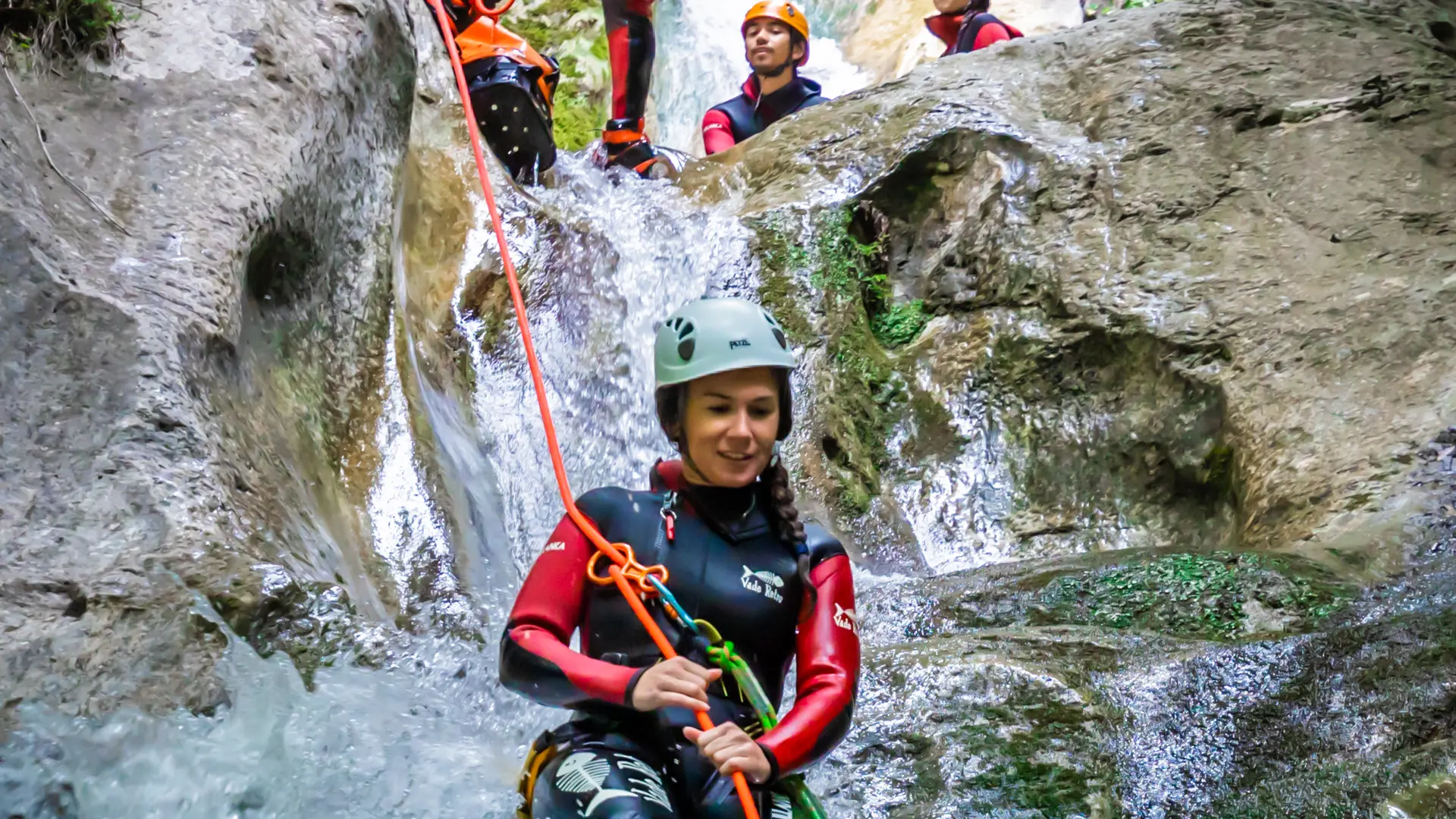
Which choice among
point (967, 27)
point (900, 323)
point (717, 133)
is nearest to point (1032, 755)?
point (900, 323)

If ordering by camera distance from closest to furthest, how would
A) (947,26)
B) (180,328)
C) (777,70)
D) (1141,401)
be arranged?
(180,328) → (1141,401) → (777,70) → (947,26)

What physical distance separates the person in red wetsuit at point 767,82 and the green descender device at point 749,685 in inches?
269

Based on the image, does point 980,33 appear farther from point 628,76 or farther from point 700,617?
point 700,617

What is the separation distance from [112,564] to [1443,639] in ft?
9.63

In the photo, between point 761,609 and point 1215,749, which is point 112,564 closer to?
point 761,609

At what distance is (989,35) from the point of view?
838 centimetres

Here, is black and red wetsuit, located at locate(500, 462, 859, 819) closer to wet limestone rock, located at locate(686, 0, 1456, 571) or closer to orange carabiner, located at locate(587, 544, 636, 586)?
orange carabiner, located at locate(587, 544, 636, 586)

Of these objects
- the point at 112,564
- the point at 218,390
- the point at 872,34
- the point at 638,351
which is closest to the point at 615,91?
the point at 638,351

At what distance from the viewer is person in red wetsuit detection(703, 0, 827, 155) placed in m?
8.53

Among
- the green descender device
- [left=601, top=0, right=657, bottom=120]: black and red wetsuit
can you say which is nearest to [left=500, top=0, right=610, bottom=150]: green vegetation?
[left=601, top=0, right=657, bottom=120]: black and red wetsuit

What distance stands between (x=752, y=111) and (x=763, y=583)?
7104mm

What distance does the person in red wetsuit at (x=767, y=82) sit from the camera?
28.0ft

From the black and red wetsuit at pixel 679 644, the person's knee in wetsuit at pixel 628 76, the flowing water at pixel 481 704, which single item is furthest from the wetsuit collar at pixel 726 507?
the person's knee in wetsuit at pixel 628 76

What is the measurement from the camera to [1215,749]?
7.98ft
